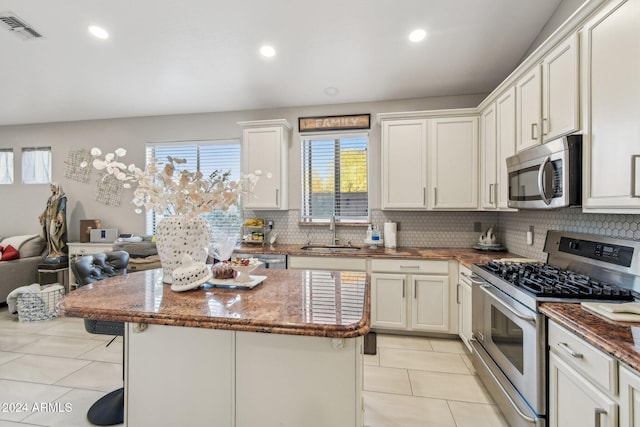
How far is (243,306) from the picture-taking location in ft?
4.05

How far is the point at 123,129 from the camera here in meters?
4.44

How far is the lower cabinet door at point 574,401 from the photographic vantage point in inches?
41.8

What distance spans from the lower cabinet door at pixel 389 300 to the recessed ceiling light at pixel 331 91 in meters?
2.25

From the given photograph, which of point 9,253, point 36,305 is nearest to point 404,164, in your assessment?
point 36,305

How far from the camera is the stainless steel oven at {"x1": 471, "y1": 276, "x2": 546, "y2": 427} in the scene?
1.47m

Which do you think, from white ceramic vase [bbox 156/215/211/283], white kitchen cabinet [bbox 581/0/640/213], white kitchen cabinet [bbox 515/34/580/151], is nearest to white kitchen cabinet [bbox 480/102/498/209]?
white kitchen cabinet [bbox 515/34/580/151]

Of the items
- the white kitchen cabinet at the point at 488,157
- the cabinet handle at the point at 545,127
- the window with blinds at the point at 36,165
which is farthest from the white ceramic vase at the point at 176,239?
the window with blinds at the point at 36,165

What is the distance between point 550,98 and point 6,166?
296 inches

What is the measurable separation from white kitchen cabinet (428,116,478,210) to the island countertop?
6.56ft

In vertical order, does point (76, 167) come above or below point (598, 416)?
above

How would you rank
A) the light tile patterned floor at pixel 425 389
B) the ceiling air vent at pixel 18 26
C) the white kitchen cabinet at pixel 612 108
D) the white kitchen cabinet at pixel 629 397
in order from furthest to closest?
the ceiling air vent at pixel 18 26 < the light tile patterned floor at pixel 425 389 < the white kitchen cabinet at pixel 612 108 < the white kitchen cabinet at pixel 629 397

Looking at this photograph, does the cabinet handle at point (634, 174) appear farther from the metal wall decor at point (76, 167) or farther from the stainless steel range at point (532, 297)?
the metal wall decor at point (76, 167)

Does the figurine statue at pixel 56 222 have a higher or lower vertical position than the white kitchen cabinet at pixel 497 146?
lower

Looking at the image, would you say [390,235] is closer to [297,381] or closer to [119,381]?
[297,381]
